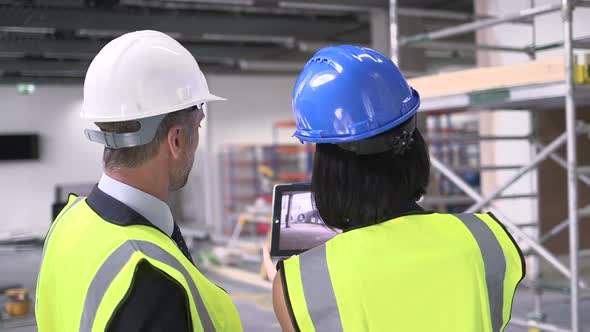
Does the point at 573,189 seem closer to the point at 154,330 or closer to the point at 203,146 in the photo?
the point at 154,330

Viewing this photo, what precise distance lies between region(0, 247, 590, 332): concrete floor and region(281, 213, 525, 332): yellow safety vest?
2.57 m

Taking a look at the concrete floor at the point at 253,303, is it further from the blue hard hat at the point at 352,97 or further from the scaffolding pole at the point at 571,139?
the blue hard hat at the point at 352,97

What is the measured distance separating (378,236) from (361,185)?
105 millimetres

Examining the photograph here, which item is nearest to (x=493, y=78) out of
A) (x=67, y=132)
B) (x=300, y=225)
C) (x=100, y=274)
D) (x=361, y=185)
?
(x=300, y=225)

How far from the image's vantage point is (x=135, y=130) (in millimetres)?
1334

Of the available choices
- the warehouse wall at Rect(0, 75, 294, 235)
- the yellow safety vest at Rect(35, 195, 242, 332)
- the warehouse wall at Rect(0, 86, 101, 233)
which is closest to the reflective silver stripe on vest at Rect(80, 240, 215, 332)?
the yellow safety vest at Rect(35, 195, 242, 332)

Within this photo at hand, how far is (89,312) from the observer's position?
3.77ft

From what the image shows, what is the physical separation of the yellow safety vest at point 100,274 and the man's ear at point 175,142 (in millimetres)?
188

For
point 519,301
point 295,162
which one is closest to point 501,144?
point 519,301

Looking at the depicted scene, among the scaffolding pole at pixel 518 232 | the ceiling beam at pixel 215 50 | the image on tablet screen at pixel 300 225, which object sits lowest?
the scaffolding pole at pixel 518 232

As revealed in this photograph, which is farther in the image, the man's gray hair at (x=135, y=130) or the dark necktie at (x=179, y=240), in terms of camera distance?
the dark necktie at (x=179, y=240)

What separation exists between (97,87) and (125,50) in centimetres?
11

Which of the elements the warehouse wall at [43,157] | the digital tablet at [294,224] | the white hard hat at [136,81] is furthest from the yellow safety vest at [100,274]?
the warehouse wall at [43,157]

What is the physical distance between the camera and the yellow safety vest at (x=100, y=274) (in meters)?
1.10
